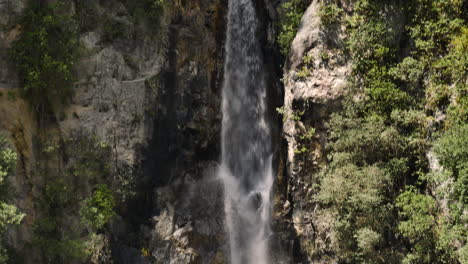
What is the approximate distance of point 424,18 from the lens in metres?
14.6

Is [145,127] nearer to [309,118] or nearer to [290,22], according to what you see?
[309,118]

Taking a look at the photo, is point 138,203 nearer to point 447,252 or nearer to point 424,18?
point 447,252

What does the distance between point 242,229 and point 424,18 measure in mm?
10285

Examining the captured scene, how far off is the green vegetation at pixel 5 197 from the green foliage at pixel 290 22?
10.6 meters

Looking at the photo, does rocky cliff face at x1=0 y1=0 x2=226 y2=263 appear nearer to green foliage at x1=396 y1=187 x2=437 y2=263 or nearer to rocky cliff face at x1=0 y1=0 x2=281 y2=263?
rocky cliff face at x1=0 y1=0 x2=281 y2=263

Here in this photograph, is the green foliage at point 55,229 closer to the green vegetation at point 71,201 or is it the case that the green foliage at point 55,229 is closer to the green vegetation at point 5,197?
the green vegetation at point 71,201

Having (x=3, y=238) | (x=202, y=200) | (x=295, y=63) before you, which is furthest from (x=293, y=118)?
(x=3, y=238)

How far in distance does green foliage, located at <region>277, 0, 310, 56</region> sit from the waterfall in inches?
87.7

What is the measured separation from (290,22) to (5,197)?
466 inches

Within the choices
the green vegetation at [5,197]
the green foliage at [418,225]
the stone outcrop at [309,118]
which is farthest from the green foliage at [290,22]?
the green vegetation at [5,197]

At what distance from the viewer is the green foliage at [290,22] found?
59.1ft

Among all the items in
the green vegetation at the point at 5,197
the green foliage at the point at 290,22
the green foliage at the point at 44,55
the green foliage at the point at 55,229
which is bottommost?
the green foliage at the point at 55,229

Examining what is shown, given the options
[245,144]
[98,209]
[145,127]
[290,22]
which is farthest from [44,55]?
[290,22]

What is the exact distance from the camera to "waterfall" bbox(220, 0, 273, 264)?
733 inches
